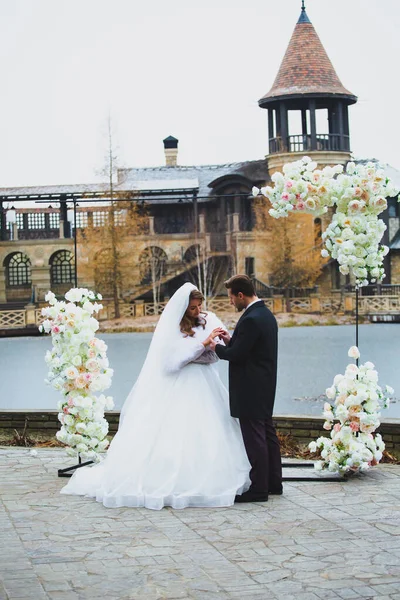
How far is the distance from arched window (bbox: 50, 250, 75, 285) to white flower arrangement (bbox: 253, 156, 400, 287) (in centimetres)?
4512

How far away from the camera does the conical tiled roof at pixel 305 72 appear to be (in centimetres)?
5084

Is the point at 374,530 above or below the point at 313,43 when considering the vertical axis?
below

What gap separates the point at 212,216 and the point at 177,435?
4369cm

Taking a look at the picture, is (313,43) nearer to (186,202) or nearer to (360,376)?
(186,202)

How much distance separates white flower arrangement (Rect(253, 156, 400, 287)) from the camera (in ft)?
27.1

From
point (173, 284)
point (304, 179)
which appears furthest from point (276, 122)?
point (304, 179)

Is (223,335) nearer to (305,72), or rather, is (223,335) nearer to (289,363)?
(289,363)

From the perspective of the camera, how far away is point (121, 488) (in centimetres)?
700

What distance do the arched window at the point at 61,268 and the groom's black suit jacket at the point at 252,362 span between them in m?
46.2

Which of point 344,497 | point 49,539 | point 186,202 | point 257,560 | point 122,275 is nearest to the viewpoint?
point 257,560

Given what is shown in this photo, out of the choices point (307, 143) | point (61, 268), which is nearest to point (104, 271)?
point (61, 268)

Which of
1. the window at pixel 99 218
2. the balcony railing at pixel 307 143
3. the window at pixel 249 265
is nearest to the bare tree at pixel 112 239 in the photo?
the window at pixel 99 218

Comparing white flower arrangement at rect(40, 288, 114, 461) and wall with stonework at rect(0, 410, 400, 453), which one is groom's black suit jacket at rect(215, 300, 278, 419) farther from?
wall with stonework at rect(0, 410, 400, 453)

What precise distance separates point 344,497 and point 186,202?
43.6m
